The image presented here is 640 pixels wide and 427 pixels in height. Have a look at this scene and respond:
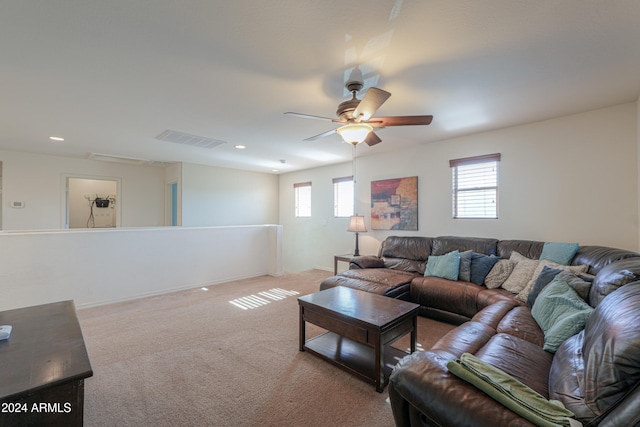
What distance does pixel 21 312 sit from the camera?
179cm

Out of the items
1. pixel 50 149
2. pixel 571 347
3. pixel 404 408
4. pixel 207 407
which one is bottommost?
pixel 207 407

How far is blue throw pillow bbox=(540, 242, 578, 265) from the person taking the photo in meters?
2.94

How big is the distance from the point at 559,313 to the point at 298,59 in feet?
8.53

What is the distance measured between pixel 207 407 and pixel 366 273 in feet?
7.98

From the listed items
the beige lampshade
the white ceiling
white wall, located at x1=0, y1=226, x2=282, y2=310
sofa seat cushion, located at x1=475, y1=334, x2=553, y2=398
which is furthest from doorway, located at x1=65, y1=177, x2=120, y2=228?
sofa seat cushion, located at x1=475, y1=334, x2=553, y2=398

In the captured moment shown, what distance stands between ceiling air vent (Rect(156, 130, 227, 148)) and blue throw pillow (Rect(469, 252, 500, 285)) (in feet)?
13.0

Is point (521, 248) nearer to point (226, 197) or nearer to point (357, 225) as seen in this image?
point (357, 225)

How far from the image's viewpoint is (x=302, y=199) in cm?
700

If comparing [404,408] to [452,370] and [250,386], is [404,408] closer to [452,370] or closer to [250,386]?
[452,370]

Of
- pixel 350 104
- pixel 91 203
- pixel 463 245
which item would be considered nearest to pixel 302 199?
pixel 463 245

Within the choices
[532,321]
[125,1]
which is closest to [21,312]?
[125,1]

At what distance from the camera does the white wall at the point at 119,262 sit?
339cm

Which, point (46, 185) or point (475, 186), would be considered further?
point (46, 185)

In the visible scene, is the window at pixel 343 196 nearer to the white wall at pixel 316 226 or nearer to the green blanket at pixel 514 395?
the white wall at pixel 316 226
